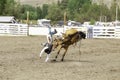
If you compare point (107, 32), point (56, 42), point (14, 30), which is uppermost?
point (56, 42)

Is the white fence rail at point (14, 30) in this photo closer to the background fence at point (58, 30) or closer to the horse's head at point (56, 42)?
the background fence at point (58, 30)

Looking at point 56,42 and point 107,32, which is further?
point 107,32

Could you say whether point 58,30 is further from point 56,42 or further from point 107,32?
point 56,42

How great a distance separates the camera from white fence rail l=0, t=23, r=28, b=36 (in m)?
40.9

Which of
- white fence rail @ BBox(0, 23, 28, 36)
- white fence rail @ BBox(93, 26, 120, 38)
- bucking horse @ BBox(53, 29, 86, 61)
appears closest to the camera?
bucking horse @ BBox(53, 29, 86, 61)

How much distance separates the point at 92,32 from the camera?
39.1 m

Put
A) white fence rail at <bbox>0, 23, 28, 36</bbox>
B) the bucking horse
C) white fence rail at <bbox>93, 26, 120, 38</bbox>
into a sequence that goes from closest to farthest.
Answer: the bucking horse, white fence rail at <bbox>93, 26, 120, 38</bbox>, white fence rail at <bbox>0, 23, 28, 36</bbox>

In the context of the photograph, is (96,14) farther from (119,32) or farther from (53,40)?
(53,40)

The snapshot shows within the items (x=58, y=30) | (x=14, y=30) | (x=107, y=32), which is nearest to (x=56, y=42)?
(x=107, y=32)

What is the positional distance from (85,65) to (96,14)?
109169 millimetres

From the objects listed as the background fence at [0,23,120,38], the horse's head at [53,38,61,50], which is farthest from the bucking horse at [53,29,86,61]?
the background fence at [0,23,120,38]

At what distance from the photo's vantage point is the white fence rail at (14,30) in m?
40.9

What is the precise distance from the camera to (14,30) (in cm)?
4147

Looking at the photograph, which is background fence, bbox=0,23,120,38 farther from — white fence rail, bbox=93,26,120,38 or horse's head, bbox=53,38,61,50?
horse's head, bbox=53,38,61,50
